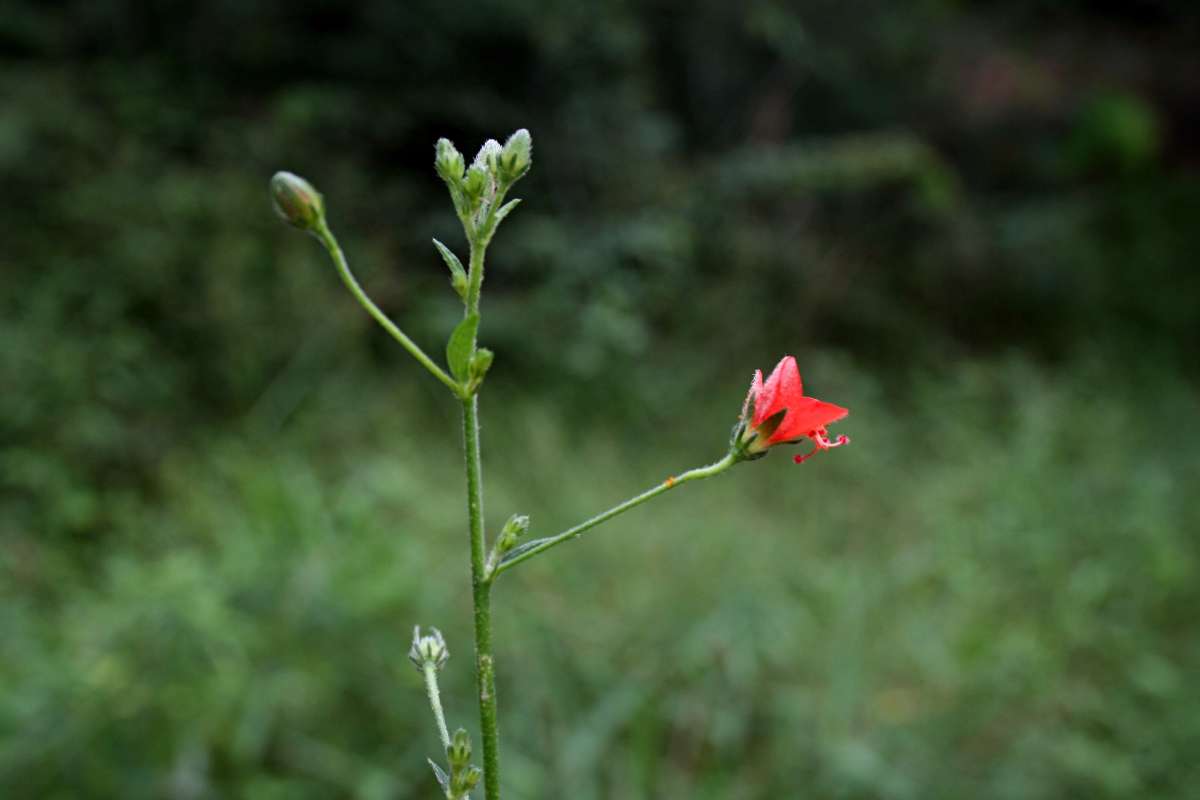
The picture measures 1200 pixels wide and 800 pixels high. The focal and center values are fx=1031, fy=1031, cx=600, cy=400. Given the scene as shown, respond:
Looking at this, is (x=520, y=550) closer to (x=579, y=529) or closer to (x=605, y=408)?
(x=579, y=529)

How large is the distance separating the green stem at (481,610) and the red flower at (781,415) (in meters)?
0.18

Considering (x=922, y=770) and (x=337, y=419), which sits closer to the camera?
(x=922, y=770)

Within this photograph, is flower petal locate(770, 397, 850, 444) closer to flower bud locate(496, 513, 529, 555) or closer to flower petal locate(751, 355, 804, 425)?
flower petal locate(751, 355, 804, 425)

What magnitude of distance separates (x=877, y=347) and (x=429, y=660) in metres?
4.29

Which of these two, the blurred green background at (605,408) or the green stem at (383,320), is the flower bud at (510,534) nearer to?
the green stem at (383,320)

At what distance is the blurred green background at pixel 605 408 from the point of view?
1.98m

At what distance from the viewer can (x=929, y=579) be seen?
2820 millimetres

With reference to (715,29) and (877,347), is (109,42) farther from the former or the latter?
(877,347)

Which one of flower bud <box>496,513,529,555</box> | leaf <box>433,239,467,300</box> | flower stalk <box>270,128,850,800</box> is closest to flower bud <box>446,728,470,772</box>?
flower stalk <box>270,128,850,800</box>

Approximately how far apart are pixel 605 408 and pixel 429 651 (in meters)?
3.16

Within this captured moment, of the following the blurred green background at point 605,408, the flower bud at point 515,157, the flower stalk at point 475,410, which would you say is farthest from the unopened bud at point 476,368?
the blurred green background at point 605,408

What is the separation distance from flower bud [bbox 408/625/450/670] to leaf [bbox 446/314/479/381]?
159mm

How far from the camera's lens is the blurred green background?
198 cm

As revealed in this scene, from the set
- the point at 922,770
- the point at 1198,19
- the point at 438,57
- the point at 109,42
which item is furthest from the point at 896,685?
the point at 1198,19
